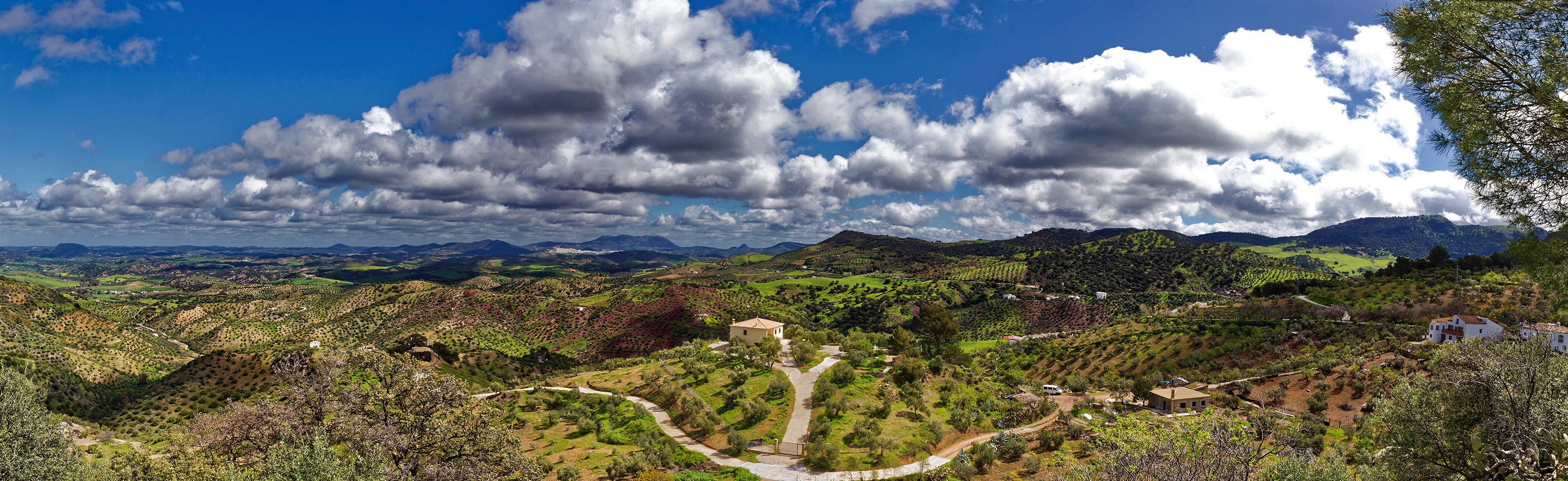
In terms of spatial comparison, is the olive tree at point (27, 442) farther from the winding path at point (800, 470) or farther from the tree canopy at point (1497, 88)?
the tree canopy at point (1497, 88)

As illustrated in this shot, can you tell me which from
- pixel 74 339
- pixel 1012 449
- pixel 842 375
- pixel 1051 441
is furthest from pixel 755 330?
pixel 74 339

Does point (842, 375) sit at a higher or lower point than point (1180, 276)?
lower

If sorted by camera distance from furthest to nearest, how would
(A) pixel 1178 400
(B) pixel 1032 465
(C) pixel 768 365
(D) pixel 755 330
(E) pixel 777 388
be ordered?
1. (D) pixel 755 330
2. (C) pixel 768 365
3. (A) pixel 1178 400
4. (E) pixel 777 388
5. (B) pixel 1032 465

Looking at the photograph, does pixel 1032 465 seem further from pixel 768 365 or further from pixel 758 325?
pixel 758 325

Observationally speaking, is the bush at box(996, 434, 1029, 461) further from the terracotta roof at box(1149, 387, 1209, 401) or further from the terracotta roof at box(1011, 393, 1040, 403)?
the terracotta roof at box(1149, 387, 1209, 401)

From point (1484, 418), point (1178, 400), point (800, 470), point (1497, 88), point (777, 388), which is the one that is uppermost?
point (1497, 88)

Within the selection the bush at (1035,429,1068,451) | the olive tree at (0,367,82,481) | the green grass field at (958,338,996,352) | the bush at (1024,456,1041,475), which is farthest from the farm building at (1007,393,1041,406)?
the olive tree at (0,367,82,481)
